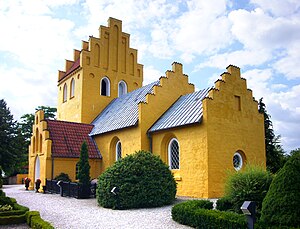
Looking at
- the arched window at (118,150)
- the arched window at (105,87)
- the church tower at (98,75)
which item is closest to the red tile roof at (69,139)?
the arched window at (118,150)

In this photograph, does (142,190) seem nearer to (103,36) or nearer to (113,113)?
(113,113)

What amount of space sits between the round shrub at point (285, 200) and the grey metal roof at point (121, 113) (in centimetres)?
1354

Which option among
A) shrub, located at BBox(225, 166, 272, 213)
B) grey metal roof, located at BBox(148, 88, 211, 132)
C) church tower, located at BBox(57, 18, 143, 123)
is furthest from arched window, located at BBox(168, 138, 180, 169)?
church tower, located at BBox(57, 18, 143, 123)

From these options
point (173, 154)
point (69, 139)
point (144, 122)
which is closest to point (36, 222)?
point (173, 154)

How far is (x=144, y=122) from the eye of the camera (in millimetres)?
21672

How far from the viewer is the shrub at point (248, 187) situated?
11.5 m

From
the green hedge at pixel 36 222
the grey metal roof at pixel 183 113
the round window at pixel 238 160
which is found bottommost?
the green hedge at pixel 36 222

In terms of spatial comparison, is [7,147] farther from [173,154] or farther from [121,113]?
[173,154]

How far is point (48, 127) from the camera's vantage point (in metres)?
25.8

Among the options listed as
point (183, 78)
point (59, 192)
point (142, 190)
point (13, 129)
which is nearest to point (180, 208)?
point (142, 190)

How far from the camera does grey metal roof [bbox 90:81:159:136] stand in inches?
922

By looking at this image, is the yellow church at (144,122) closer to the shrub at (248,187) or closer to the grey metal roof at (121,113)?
A: the grey metal roof at (121,113)

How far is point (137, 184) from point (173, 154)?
610cm

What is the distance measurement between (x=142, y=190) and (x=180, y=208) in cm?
369
